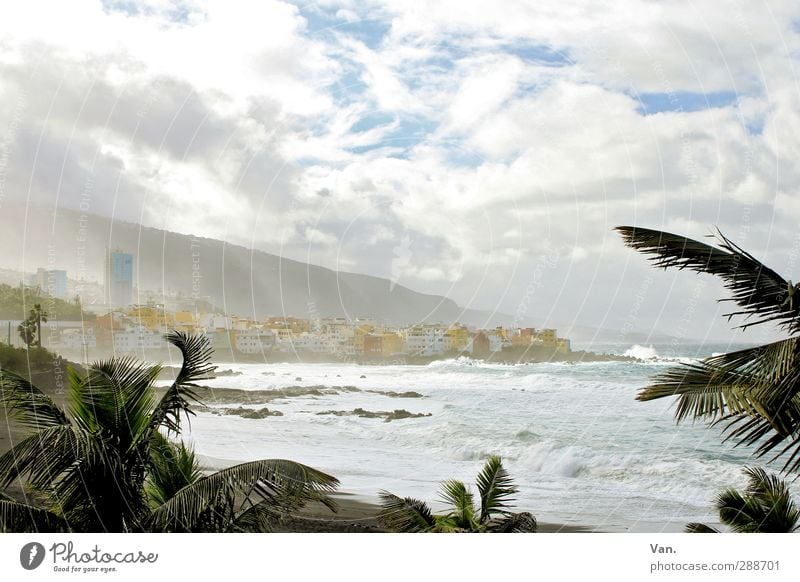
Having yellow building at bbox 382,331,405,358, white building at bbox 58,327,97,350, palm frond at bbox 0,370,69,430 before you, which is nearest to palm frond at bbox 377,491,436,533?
palm frond at bbox 0,370,69,430

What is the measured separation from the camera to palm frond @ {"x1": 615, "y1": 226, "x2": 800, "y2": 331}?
10.3 ft

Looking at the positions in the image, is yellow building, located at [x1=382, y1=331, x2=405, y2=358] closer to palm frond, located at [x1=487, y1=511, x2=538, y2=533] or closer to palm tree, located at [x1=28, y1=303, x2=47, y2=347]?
palm tree, located at [x1=28, y1=303, x2=47, y2=347]

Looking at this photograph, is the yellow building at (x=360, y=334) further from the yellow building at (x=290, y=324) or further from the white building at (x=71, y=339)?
the white building at (x=71, y=339)

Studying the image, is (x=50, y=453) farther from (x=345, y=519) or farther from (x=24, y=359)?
(x=24, y=359)

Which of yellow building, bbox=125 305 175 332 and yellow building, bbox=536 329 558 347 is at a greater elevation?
yellow building, bbox=125 305 175 332

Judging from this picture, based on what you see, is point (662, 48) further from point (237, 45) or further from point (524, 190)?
point (237, 45)

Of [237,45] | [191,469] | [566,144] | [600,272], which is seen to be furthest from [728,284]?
[600,272]

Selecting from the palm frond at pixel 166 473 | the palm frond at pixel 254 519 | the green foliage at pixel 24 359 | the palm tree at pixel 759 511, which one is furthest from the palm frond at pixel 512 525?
the green foliage at pixel 24 359

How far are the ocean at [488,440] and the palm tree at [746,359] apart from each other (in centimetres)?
674

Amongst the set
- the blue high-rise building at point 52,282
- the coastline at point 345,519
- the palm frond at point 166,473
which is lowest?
the coastline at point 345,519

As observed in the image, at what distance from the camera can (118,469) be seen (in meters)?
3.97

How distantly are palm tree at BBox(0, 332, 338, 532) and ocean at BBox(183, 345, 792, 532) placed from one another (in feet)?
19.0

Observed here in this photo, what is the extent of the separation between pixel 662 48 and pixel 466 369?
565 centimetres

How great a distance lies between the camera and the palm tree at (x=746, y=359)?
313 cm
